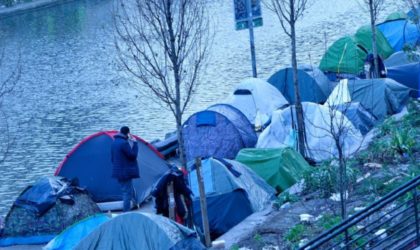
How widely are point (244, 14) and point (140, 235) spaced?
10.4 m

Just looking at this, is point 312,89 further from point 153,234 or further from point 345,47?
point 153,234

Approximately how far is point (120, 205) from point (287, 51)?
2110cm

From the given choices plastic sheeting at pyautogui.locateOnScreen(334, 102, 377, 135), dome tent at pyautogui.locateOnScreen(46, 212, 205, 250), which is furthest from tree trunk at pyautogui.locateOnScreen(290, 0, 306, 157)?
dome tent at pyautogui.locateOnScreen(46, 212, 205, 250)

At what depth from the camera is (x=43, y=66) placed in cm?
3506

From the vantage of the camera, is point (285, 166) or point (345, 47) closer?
point (285, 166)

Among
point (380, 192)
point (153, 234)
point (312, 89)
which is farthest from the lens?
point (312, 89)

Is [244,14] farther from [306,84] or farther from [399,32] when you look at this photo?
[399,32]

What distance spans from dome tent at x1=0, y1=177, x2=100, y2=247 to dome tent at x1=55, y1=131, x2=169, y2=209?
149 centimetres

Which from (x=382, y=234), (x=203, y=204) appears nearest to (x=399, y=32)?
(x=203, y=204)

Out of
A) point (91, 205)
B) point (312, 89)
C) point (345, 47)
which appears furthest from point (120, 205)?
point (345, 47)

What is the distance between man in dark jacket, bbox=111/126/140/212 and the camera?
14.0 m

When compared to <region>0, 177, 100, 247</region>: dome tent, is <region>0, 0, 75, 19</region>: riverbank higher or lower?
higher

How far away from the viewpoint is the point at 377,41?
2677cm

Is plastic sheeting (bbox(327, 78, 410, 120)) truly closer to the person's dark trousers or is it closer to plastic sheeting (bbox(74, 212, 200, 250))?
the person's dark trousers
